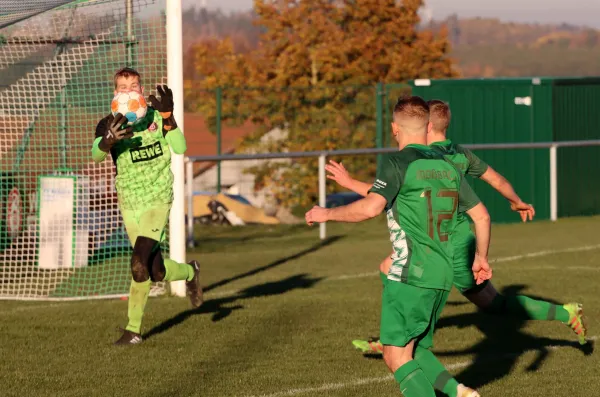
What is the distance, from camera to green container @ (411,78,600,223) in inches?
829

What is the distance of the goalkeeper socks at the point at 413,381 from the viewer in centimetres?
677

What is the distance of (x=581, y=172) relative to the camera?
22.0 metres

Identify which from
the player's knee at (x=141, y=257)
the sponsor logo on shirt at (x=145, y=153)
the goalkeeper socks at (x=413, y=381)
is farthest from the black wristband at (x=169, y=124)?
the goalkeeper socks at (x=413, y=381)

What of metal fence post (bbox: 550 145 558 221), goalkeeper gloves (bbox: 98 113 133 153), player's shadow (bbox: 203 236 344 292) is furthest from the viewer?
metal fence post (bbox: 550 145 558 221)

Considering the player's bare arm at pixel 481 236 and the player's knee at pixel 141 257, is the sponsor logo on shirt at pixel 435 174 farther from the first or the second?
the player's knee at pixel 141 257

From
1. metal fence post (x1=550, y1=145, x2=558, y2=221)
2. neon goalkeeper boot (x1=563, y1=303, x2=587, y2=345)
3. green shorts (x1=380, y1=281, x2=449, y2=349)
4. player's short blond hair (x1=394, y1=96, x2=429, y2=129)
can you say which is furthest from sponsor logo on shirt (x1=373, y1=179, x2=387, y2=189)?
metal fence post (x1=550, y1=145, x2=558, y2=221)

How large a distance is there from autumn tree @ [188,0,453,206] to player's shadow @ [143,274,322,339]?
927 cm

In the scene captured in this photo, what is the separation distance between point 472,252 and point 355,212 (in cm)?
217

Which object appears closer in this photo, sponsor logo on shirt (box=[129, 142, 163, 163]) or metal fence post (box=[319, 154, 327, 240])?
sponsor logo on shirt (box=[129, 142, 163, 163])

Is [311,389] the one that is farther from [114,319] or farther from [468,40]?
[468,40]

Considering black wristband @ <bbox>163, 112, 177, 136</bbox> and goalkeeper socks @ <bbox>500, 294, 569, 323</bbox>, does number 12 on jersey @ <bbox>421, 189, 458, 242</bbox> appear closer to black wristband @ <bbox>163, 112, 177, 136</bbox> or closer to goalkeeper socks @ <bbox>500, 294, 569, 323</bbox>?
goalkeeper socks @ <bbox>500, 294, 569, 323</bbox>

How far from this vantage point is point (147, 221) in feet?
33.1

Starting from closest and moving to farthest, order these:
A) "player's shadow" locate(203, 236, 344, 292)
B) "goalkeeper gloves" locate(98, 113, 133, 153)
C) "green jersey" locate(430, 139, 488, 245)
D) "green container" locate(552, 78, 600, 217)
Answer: "green jersey" locate(430, 139, 488, 245) < "goalkeeper gloves" locate(98, 113, 133, 153) < "player's shadow" locate(203, 236, 344, 292) < "green container" locate(552, 78, 600, 217)

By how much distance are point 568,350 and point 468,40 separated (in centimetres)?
10867
